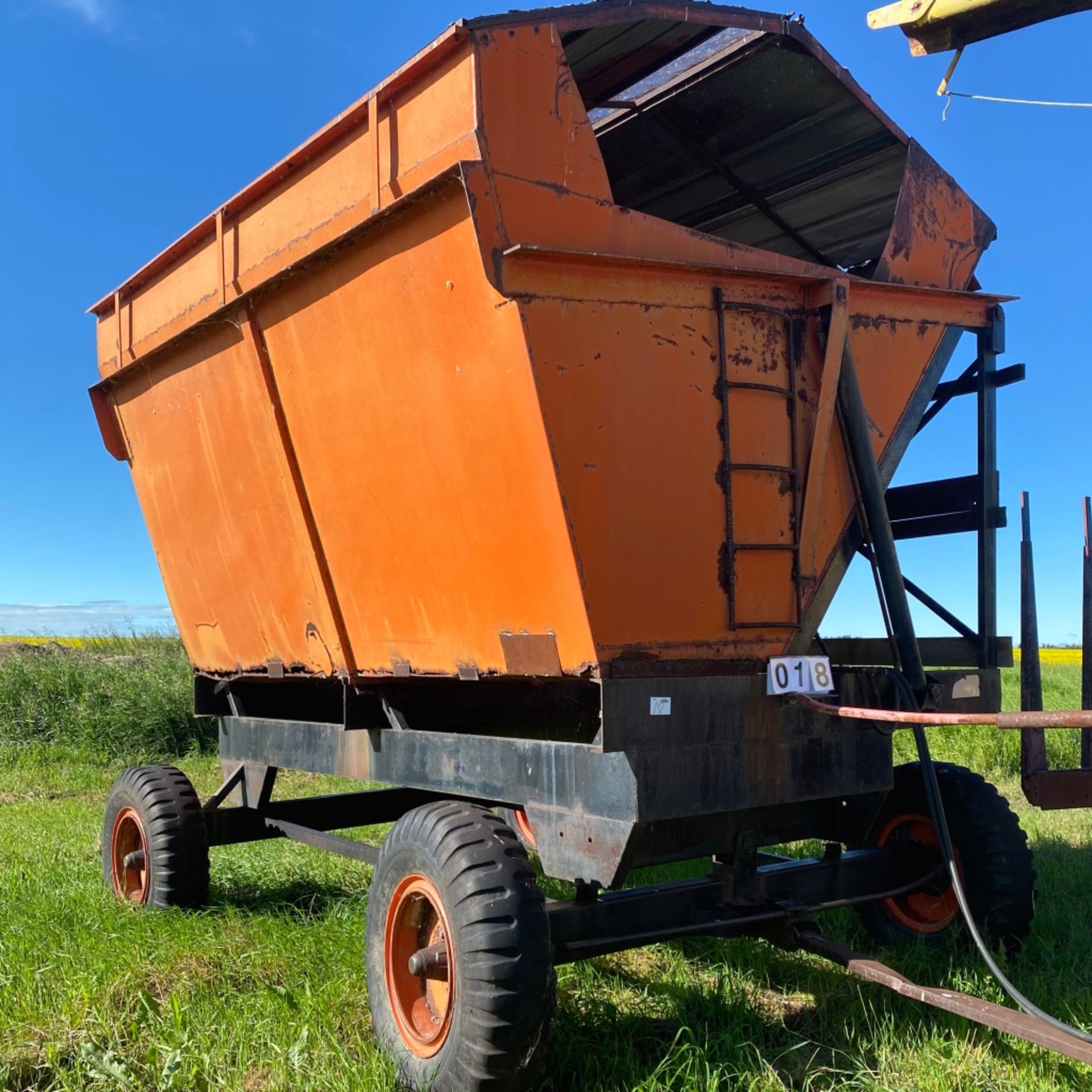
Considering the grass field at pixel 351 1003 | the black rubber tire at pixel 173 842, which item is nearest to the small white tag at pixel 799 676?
the grass field at pixel 351 1003

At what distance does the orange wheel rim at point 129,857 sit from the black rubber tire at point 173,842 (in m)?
0.11

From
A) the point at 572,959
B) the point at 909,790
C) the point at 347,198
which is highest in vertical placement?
the point at 347,198

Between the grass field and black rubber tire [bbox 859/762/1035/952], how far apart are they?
0.46ft

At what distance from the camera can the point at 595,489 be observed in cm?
339

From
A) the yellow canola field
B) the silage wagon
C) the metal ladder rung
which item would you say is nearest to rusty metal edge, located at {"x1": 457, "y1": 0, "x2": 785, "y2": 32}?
the silage wagon

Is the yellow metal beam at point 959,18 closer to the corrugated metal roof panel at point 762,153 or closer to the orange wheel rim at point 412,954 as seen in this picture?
the corrugated metal roof panel at point 762,153

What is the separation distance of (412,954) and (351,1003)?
492 mm

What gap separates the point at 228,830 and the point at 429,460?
9.66ft

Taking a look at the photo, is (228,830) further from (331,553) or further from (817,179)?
(817,179)

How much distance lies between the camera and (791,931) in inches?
151

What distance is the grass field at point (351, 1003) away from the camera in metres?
3.43

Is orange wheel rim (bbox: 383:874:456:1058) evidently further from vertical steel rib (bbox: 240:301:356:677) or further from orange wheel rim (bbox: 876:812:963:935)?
orange wheel rim (bbox: 876:812:963:935)

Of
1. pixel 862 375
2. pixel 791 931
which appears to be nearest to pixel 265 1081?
pixel 791 931

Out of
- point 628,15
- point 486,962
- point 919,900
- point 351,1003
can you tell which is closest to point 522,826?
point 919,900
